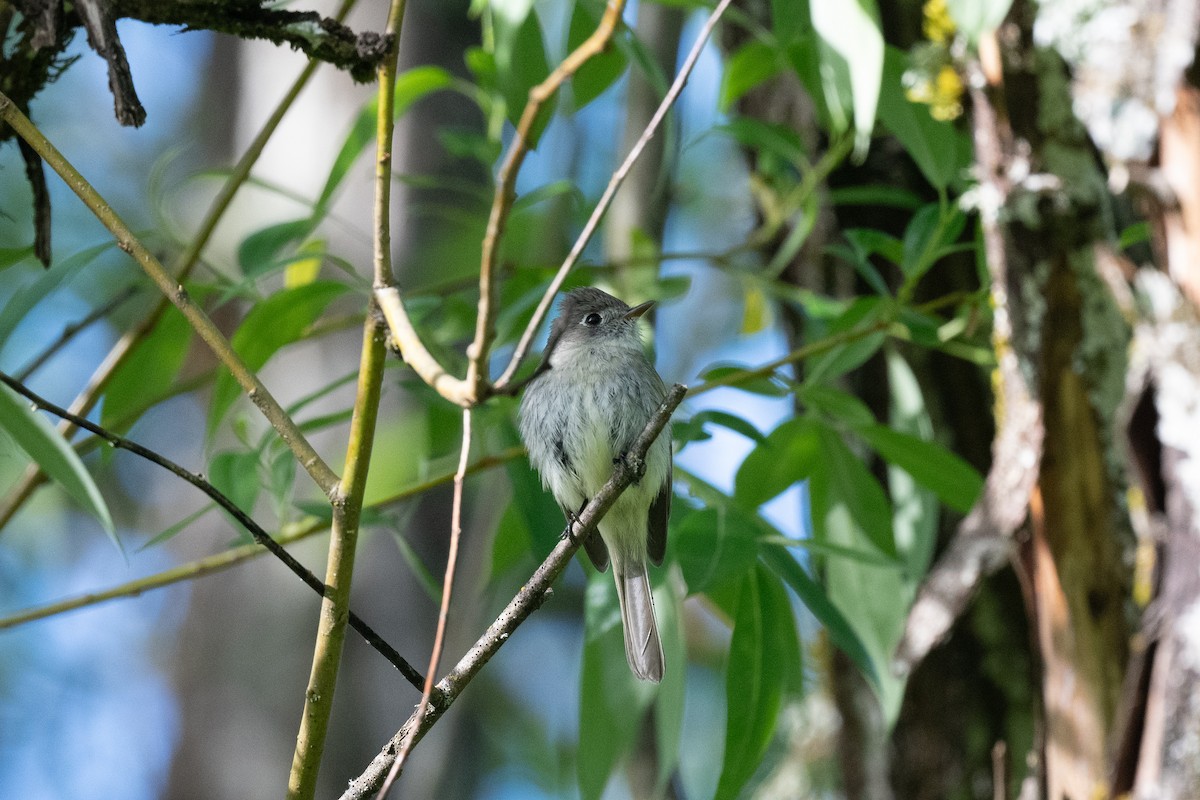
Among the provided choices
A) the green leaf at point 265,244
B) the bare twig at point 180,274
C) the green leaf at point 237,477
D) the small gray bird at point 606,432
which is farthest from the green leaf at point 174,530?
the small gray bird at point 606,432

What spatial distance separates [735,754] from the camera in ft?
7.22

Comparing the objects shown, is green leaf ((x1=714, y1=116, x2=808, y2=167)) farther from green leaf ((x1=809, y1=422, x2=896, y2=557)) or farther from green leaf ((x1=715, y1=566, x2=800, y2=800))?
green leaf ((x1=715, y1=566, x2=800, y2=800))

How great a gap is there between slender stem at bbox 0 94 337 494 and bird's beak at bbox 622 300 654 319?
1.48m

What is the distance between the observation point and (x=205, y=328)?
1427 millimetres

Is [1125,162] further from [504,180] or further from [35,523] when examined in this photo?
[35,523]

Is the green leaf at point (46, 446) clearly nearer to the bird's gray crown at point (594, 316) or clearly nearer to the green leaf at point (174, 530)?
the green leaf at point (174, 530)

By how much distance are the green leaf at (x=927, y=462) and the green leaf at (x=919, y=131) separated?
526 millimetres

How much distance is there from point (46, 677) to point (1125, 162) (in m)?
7.33

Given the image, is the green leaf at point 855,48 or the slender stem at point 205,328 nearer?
the slender stem at point 205,328

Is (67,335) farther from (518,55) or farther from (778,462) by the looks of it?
(778,462)

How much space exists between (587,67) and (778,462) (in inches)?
40.2

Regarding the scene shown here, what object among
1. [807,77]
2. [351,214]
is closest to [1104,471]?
[807,77]

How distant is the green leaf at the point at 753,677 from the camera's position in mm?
2203

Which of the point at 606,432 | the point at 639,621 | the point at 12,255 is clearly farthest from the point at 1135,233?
the point at 12,255
